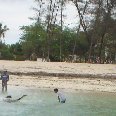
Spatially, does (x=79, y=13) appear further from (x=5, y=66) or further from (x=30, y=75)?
(x=30, y=75)

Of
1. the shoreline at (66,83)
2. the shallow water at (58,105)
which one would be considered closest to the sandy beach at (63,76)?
the shoreline at (66,83)

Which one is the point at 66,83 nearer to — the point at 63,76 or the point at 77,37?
the point at 63,76

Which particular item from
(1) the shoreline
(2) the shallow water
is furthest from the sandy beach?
(2) the shallow water

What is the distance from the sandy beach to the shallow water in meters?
3.16

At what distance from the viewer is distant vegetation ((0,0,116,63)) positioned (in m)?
58.7

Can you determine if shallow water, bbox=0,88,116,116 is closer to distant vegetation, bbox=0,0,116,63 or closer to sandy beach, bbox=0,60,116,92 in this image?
sandy beach, bbox=0,60,116,92

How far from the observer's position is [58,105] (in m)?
26.5

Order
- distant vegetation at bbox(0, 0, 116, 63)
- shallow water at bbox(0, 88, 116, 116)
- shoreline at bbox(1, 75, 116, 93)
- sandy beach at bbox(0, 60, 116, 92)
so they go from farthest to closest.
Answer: distant vegetation at bbox(0, 0, 116, 63), sandy beach at bbox(0, 60, 116, 92), shoreline at bbox(1, 75, 116, 93), shallow water at bbox(0, 88, 116, 116)

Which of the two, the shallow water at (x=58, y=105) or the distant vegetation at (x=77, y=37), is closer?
the shallow water at (x=58, y=105)

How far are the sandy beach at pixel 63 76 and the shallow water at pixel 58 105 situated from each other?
316cm

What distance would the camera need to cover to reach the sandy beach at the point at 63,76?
37.1 meters

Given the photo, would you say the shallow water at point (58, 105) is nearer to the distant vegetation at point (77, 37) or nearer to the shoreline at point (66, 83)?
the shoreline at point (66, 83)

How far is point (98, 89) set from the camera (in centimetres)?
3644

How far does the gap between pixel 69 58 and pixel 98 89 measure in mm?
34468
